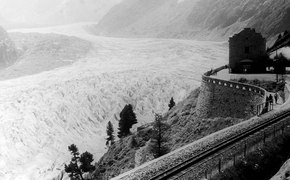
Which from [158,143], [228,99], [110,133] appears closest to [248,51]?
[228,99]

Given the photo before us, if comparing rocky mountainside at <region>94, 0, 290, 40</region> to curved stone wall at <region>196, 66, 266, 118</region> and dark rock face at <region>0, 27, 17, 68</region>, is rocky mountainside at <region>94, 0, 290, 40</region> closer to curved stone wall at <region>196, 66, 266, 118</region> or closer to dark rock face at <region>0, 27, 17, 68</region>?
dark rock face at <region>0, 27, 17, 68</region>

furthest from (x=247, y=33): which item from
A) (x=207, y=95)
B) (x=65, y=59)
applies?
(x=65, y=59)

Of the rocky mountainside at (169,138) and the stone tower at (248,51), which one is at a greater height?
the stone tower at (248,51)

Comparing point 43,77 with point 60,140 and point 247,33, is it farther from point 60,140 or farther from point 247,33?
point 247,33

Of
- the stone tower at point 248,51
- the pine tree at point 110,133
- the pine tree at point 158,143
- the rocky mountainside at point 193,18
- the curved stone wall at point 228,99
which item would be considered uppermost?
the rocky mountainside at point 193,18

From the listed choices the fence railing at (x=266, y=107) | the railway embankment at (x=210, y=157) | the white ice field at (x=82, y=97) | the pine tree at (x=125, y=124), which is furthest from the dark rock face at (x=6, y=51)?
the railway embankment at (x=210, y=157)

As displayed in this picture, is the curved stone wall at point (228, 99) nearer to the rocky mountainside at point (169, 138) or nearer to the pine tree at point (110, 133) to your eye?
the rocky mountainside at point (169, 138)
